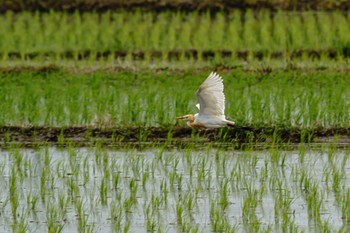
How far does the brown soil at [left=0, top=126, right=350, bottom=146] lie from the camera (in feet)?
29.9

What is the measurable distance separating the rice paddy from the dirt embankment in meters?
1.07

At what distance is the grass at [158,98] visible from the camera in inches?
375

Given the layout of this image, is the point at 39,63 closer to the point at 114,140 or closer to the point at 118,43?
the point at 118,43

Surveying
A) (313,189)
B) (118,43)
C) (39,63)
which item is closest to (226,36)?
(118,43)

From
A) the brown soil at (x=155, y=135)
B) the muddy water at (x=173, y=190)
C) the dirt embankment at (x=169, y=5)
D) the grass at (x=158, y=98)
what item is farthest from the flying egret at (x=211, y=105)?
the dirt embankment at (x=169, y=5)

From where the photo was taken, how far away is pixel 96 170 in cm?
816

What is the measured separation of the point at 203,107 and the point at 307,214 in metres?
1.68

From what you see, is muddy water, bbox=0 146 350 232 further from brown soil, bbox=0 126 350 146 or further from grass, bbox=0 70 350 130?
grass, bbox=0 70 350 130

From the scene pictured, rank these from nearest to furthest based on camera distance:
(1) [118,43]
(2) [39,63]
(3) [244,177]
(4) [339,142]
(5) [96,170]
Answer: (3) [244,177] < (5) [96,170] < (4) [339,142] < (2) [39,63] < (1) [118,43]

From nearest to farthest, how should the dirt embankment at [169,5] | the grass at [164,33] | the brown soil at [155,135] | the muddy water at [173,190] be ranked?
the muddy water at [173,190], the brown soil at [155,135], the grass at [164,33], the dirt embankment at [169,5]

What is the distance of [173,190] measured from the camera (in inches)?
294

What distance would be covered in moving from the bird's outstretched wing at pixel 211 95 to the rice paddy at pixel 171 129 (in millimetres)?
373

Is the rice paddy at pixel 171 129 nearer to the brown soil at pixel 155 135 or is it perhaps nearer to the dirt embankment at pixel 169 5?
the brown soil at pixel 155 135

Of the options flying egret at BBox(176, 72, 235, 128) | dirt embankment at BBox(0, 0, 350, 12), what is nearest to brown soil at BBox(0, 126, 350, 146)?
flying egret at BBox(176, 72, 235, 128)
